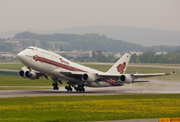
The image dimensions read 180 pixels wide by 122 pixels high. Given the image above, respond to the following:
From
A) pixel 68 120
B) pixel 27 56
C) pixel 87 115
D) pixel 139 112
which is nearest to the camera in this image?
pixel 68 120

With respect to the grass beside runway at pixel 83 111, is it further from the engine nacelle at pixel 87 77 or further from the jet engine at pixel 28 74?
the jet engine at pixel 28 74

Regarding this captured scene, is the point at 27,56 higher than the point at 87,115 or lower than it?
higher

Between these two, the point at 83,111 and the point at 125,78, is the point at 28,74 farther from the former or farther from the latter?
the point at 83,111

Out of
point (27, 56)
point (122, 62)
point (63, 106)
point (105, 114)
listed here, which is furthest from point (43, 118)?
point (122, 62)

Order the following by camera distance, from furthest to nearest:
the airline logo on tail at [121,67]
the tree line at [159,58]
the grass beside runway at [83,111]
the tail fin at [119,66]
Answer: the tree line at [159,58] → the airline logo on tail at [121,67] → the tail fin at [119,66] → the grass beside runway at [83,111]

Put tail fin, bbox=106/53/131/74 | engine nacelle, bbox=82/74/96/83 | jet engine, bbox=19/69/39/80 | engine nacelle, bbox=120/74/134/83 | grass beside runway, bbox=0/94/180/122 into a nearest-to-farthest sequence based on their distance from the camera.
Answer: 1. grass beside runway, bbox=0/94/180/122
2. engine nacelle, bbox=82/74/96/83
3. engine nacelle, bbox=120/74/134/83
4. jet engine, bbox=19/69/39/80
5. tail fin, bbox=106/53/131/74

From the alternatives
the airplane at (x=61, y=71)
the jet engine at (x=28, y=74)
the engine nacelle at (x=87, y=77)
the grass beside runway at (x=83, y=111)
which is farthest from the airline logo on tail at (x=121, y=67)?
the grass beside runway at (x=83, y=111)

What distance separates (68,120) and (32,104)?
1189 centimetres

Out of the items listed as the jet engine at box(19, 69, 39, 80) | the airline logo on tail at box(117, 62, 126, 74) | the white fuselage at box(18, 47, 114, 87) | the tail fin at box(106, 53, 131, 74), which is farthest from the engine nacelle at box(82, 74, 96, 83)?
the airline logo on tail at box(117, 62, 126, 74)

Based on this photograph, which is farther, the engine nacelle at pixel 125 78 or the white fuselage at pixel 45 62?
the engine nacelle at pixel 125 78

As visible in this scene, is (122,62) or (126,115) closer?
(126,115)

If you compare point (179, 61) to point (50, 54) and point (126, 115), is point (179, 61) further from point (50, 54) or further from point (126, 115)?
point (126, 115)

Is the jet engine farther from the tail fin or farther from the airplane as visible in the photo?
the tail fin

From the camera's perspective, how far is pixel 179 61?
17025 centimetres
